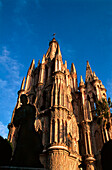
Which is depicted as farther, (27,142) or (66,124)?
(66,124)

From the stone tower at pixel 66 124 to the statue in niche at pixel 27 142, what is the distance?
5.97 meters

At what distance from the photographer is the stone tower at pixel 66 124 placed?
59.9 ft

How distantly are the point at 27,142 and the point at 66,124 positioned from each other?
49.0 ft

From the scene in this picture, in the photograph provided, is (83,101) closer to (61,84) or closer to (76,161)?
(61,84)

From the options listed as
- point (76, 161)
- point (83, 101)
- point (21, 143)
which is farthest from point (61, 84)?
point (21, 143)

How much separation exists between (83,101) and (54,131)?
1058cm

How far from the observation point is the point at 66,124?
20906 mm

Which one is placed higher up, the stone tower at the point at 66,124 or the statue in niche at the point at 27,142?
the stone tower at the point at 66,124

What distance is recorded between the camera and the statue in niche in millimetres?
6004

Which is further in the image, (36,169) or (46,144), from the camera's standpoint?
(46,144)

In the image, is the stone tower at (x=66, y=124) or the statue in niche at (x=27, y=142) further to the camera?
the stone tower at (x=66, y=124)

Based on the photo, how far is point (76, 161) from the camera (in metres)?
20.0

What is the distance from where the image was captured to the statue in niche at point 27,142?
6.00 m

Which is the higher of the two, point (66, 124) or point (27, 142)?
point (66, 124)
